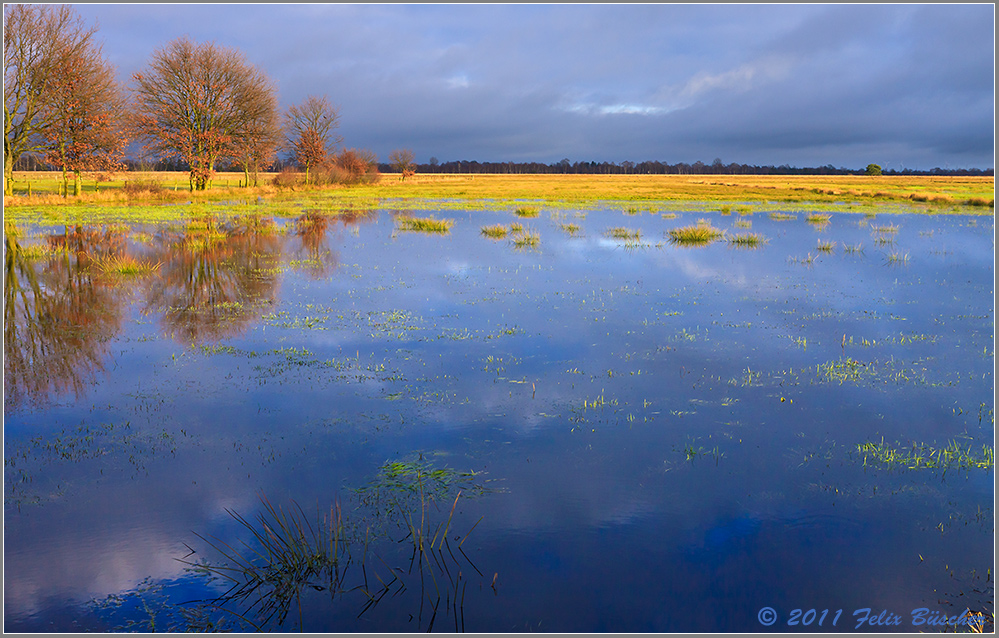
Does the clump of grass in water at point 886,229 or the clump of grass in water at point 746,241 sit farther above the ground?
the clump of grass in water at point 886,229

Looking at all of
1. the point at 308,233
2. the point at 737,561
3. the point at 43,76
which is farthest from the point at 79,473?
the point at 43,76

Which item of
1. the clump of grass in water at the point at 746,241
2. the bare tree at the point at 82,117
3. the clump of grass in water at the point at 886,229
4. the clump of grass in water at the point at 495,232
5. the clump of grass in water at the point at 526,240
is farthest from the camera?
the bare tree at the point at 82,117

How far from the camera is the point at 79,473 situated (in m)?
6.19

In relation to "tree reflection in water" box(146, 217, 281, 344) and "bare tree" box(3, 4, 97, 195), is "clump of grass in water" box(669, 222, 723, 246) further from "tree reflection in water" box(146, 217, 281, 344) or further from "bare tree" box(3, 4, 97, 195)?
"bare tree" box(3, 4, 97, 195)

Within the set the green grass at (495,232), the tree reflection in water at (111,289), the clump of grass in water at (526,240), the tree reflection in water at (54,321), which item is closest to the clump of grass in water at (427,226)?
the green grass at (495,232)

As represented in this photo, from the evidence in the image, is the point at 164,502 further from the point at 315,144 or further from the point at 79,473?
the point at 315,144

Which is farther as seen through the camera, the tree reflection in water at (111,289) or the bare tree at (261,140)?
the bare tree at (261,140)

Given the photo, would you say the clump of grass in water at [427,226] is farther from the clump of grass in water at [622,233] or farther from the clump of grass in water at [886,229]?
the clump of grass in water at [886,229]

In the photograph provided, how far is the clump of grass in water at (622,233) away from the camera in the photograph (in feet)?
89.6

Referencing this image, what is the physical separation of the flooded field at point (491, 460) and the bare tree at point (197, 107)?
3524cm

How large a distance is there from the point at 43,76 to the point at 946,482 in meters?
42.3
